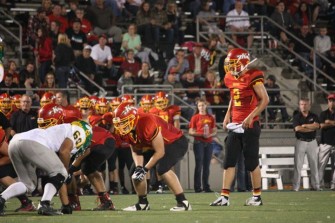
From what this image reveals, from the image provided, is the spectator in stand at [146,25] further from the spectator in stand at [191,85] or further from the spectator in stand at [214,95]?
the spectator in stand at [214,95]

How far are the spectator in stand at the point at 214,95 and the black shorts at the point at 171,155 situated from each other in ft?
27.6

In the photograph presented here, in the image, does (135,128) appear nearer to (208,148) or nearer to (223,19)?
(208,148)

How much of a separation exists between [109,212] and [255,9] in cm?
1347

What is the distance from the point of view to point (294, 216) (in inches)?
424

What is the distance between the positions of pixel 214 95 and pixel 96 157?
8.60 m

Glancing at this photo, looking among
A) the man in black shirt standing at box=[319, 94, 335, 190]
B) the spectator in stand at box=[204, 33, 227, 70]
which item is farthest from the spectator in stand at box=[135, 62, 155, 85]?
the man in black shirt standing at box=[319, 94, 335, 190]

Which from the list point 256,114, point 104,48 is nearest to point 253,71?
point 256,114

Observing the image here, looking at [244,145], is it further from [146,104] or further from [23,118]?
[23,118]

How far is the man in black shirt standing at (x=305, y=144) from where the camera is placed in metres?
18.7

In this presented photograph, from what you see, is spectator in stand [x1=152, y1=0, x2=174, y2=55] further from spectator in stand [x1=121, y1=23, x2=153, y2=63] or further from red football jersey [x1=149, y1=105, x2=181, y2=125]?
red football jersey [x1=149, y1=105, x2=181, y2=125]

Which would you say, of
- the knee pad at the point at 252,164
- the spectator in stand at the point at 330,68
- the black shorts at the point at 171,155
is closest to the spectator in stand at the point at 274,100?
the spectator in stand at the point at 330,68

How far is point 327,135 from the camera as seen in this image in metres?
19.4

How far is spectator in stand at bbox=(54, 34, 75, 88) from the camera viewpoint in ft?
64.5

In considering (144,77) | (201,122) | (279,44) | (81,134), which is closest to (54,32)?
(144,77)
